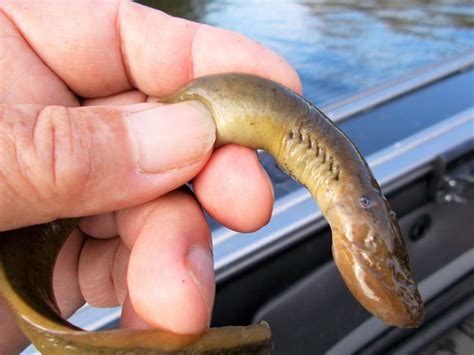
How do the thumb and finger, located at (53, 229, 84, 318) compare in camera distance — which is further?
finger, located at (53, 229, 84, 318)

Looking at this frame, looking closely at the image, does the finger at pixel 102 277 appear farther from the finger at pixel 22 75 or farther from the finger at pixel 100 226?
the finger at pixel 22 75

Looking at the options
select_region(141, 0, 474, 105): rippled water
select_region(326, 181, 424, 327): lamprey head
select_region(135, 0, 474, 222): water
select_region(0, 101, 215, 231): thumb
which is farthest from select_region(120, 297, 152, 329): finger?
select_region(141, 0, 474, 105): rippled water

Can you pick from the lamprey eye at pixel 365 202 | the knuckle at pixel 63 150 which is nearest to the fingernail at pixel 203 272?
the knuckle at pixel 63 150

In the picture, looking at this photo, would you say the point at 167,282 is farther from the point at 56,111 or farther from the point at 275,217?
the point at 275,217

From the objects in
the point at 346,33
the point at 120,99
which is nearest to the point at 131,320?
the point at 120,99

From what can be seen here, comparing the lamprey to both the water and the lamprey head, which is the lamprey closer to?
the lamprey head

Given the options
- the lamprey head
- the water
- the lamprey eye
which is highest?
the lamprey eye

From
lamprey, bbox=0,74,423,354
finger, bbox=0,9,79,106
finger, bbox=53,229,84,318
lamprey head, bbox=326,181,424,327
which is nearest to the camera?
lamprey, bbox=0,74,423,354
